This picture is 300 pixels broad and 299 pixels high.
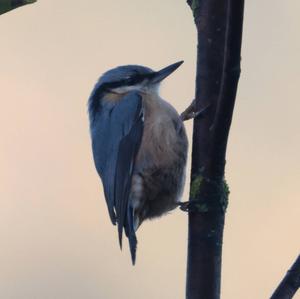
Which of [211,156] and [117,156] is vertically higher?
[211,156]

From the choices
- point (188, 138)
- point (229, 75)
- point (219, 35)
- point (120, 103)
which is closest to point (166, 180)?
point (188, 138)

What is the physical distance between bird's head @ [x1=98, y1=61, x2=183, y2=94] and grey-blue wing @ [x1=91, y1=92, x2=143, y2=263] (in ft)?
0.37

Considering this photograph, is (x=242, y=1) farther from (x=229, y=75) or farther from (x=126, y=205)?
(x=126, y=205)

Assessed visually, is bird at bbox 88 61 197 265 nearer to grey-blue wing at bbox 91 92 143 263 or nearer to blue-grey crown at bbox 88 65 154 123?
grey-blue wing at bbox 91 92 143 263

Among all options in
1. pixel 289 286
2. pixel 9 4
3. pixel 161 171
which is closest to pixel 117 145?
pixel 161 171

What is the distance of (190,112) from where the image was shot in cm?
310

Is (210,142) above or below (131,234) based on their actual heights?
above

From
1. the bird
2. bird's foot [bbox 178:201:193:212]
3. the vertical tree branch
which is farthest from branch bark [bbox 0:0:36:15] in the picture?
the bird

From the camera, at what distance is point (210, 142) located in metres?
2.04

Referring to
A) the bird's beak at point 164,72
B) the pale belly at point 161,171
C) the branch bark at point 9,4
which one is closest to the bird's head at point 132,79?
the bird's beak at point 164,72

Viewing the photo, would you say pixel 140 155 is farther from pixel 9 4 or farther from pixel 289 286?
pixel 9 4

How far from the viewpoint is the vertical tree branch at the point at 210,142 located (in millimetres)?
1788

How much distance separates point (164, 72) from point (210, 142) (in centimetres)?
211

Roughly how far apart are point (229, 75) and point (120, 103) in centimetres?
232
